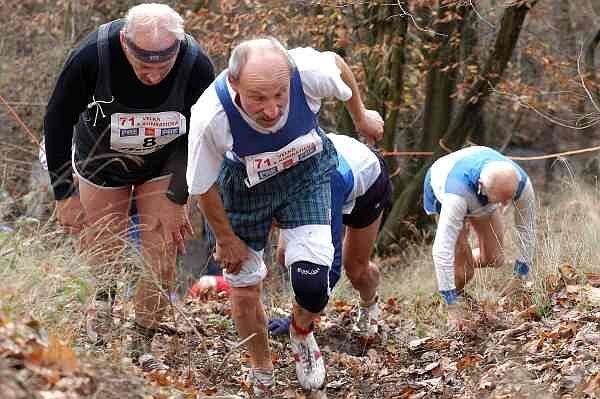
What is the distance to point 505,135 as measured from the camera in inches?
726

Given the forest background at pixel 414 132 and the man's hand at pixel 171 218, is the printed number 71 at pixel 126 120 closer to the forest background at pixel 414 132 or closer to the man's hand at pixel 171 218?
the man's hand at pixel 171 218

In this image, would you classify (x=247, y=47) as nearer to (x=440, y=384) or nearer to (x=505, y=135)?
(x=440, y=384)

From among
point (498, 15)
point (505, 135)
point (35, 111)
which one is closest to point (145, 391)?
point (498, 15)

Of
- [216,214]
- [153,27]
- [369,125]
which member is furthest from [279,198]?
[153,27]

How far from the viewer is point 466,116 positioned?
12.0m

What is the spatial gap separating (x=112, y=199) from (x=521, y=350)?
252 centimetres

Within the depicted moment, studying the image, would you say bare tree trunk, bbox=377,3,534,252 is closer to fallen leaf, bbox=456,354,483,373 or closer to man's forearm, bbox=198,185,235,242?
fallen leaf, bbox=456,354,483,373

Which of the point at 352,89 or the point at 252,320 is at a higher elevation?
the point at 352,89

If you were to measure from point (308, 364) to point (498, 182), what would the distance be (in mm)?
1969

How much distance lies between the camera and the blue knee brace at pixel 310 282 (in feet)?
17.7

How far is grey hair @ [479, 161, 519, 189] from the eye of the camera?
6895 millimetres

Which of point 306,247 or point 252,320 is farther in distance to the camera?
point 252,320

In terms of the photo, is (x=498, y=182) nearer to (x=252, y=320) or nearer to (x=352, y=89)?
(x=352, y=89)

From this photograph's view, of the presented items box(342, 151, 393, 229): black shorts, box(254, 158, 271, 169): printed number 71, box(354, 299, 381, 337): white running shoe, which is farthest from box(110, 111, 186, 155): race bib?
box(354, 299, 381, 337): white running shoe
